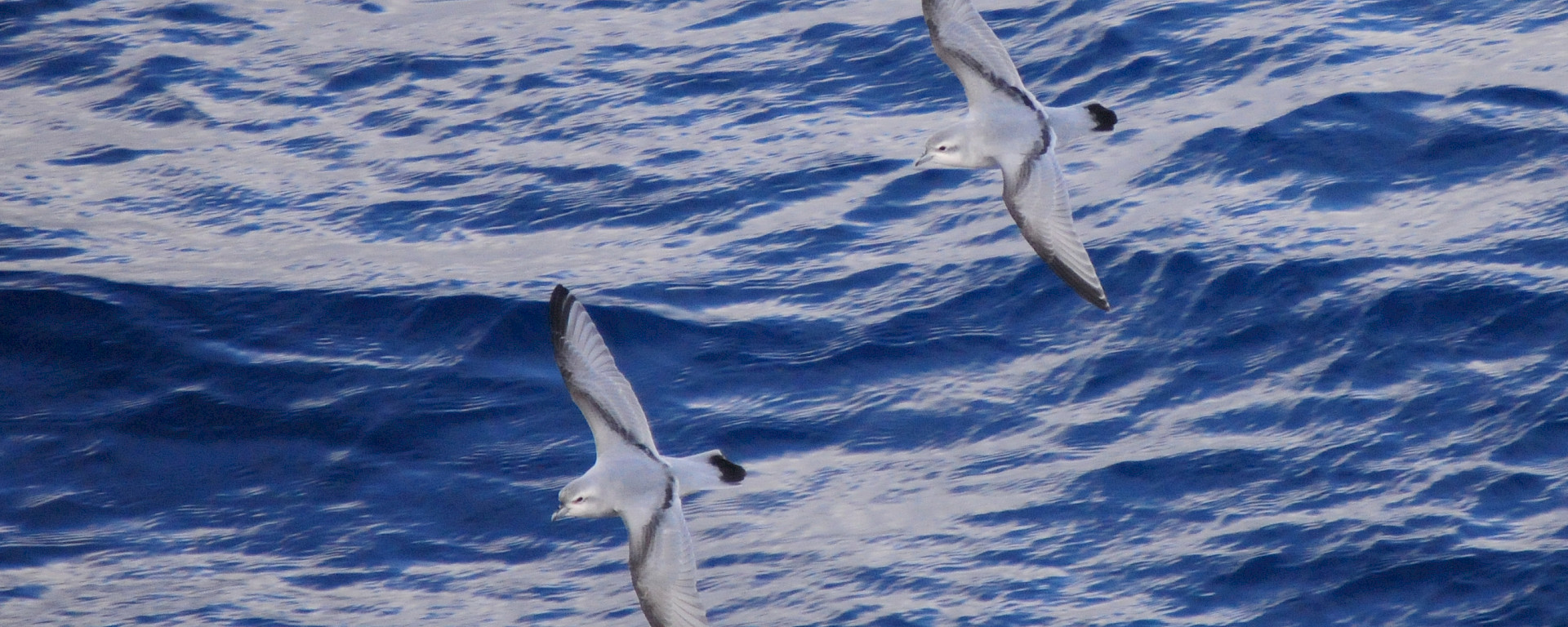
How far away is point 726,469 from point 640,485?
0.44 m

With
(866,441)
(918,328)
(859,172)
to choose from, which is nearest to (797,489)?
(866,441)

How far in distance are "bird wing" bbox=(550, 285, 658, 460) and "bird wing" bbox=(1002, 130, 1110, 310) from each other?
239 centimetres

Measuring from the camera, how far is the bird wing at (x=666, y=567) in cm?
865

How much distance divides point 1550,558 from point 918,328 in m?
4.10

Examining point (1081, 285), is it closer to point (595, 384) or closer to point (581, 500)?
point (595, 384)

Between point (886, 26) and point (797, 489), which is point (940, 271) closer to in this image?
point (797, 489)

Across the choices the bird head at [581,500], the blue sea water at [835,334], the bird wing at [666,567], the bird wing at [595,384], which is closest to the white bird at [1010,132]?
the blue sea water at [835,334]

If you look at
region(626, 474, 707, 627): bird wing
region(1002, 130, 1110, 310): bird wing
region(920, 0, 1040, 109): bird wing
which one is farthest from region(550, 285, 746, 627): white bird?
region(920, 0, 1040, 109): bird wing

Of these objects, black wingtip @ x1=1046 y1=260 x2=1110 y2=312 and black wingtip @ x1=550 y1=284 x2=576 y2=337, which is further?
black wingtip @ x1=1046 y1=260 x2=1110 y2=312

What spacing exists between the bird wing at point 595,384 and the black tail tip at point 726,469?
1.13 feet

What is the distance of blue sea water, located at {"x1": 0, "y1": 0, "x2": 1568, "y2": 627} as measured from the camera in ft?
33.1

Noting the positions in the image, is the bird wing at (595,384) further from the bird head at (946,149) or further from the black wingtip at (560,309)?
the bird head at (946,149)

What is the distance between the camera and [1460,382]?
10.6 m

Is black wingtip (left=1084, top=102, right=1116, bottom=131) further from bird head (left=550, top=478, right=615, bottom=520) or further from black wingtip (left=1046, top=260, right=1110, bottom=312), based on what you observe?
bird head (left=550, top=478, right=615, bottom=520)
